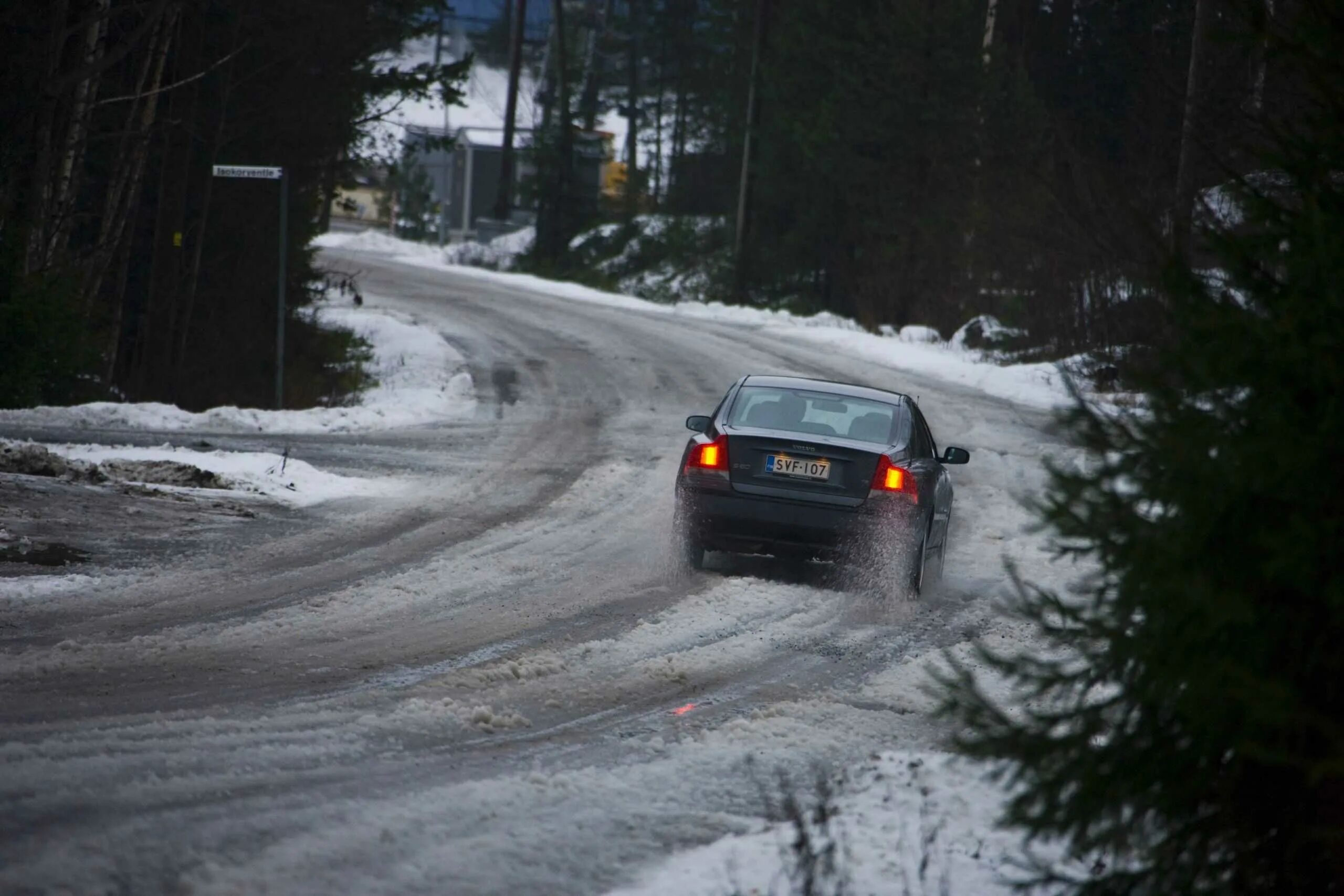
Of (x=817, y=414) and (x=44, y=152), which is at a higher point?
(x=44, y=152)

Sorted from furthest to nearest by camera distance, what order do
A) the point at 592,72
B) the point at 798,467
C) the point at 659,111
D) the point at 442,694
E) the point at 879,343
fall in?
the point at 659,111 → the point at 592,72 → the point at 879,343 → the point at 798,467 → the point at 442,694

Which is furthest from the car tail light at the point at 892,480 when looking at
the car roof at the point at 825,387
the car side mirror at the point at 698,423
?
the car side mirror at the point at 698,423

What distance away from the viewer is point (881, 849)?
514cm

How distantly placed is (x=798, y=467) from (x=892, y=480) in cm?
69

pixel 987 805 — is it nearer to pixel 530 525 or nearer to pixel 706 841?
pixel 706 841

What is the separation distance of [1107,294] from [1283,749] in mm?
22609

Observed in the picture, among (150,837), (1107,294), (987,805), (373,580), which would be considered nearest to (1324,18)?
(987,805)

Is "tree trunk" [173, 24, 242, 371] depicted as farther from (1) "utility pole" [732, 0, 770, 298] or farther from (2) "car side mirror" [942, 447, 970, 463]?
(1) "utility pole" [732, 0, 770, 298]

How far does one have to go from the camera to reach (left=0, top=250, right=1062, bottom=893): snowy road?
16.5 ft

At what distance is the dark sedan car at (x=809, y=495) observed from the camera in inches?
411

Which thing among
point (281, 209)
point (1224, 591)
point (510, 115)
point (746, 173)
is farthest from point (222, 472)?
point (510, 115)

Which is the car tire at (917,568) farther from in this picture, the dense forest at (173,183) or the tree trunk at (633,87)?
the tree trunk at (633,87)

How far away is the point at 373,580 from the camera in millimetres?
10031

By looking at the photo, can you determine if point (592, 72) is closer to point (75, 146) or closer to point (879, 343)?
point (879, 343)
